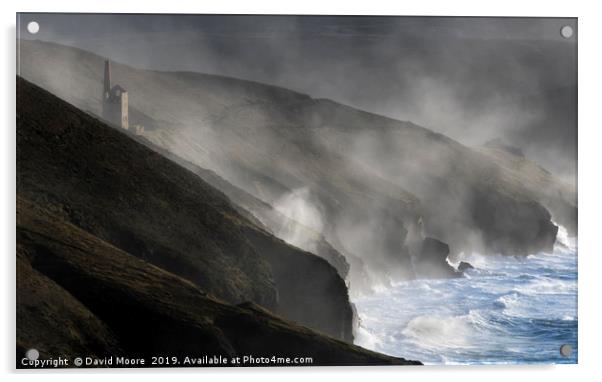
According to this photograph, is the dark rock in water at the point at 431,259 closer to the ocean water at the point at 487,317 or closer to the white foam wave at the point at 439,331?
the ocean water at the point at 487,317

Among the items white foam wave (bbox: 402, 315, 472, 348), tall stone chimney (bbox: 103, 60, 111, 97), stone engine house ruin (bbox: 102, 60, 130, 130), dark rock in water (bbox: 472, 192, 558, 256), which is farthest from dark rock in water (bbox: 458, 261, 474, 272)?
tall stone chimney (bbox: 103, 60, 111, 97)

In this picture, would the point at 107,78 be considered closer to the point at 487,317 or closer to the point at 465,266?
the point at 465,266

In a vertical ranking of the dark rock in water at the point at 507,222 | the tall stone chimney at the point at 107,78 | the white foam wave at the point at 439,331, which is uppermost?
the tall stone chimney at the point at 107,78

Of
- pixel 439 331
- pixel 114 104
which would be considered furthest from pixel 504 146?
pixel 114 104

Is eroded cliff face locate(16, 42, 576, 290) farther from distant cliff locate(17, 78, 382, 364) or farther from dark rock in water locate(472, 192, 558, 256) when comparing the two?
distant cliff locate(17, 78, 382, 364)

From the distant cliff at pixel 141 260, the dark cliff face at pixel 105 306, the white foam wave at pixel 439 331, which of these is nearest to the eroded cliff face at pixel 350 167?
the distant cliff at pixel 141 260

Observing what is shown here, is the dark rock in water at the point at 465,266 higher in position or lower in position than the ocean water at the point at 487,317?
higher
